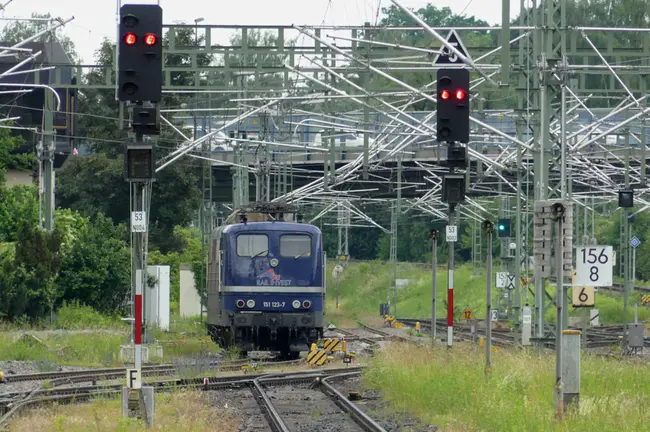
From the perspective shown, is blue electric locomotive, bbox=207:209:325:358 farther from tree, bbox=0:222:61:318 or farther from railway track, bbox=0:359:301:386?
tree, bbox=0:222:61:318

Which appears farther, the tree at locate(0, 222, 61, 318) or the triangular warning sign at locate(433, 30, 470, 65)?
the tree at locate(0, 222, 61, 318)

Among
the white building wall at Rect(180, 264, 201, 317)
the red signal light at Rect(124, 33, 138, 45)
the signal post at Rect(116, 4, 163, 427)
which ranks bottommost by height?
the white building wall at Rect(180, 264, 201, 317)

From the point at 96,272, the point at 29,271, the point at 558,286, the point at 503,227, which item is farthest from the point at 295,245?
the point at 96,272

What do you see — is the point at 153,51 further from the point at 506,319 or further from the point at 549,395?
the point at 506,319

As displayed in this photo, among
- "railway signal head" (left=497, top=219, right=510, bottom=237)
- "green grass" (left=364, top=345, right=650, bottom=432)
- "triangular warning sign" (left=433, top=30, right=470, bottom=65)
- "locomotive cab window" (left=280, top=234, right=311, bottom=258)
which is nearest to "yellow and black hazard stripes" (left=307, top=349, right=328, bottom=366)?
"locomotive cab window" (left=280, top=234, right=311, bottom=258)

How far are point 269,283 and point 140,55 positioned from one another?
13.0 metres

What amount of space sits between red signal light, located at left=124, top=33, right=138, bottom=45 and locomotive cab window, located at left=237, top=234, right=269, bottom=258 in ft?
42.3

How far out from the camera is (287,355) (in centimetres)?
3072

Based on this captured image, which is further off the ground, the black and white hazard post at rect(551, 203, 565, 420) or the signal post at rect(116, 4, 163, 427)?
the signal post at rect(116, 4, 163, 427)

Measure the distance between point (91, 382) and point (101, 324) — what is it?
19209 millimetres

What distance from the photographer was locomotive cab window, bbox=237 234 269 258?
28.5 meters

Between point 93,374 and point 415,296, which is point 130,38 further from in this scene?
point 415,296

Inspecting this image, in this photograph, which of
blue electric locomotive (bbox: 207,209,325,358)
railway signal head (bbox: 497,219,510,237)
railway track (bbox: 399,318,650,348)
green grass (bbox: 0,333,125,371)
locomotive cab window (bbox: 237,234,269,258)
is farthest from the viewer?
railway track (bbox: 399,318,650,348)

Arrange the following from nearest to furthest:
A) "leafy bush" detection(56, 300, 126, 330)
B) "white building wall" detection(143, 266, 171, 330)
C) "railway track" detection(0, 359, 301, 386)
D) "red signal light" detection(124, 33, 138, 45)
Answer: "red signal light" detection(124, 33, 138, 45) → "railway track" detection(0, 359, 301, 386) → "white building wall" detection(143, 266, 171, 330) → "leafy bush" detection(56, 300, 126, 330)
